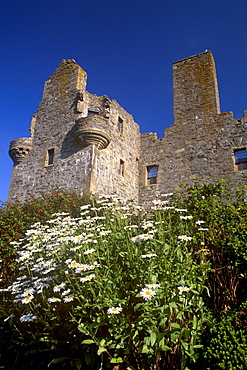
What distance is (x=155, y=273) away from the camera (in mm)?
3141

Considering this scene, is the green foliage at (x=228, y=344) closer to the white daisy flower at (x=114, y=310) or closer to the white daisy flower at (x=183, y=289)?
the white daisy flower at (x=183, y=289)

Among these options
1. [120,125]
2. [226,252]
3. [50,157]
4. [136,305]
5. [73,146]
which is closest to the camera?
[136,305]

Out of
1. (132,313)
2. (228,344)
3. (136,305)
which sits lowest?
(228,344)

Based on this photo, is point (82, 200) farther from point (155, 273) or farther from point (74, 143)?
point (155, 273)

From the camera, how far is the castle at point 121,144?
11852 millimetres

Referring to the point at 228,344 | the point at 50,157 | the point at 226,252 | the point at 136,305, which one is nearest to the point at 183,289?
the point at 136,305

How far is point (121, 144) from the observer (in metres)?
14.3

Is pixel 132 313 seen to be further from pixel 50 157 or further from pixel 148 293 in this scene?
pixel 50 157

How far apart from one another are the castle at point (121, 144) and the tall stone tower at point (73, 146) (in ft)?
0.14

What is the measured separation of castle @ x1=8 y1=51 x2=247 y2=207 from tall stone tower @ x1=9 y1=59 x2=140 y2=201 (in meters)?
0.04

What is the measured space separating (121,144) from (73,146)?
2939mm

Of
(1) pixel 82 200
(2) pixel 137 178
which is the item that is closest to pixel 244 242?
(1) pixel 82 200

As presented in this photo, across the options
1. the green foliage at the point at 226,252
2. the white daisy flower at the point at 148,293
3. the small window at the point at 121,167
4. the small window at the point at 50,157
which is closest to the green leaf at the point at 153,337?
the white daisy flower at the point at 148,293

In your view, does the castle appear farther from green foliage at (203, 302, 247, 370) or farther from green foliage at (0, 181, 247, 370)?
green foliage at (203, 302, 247, 370)
